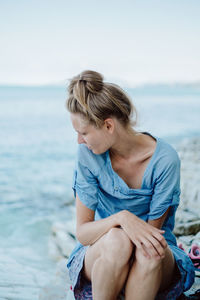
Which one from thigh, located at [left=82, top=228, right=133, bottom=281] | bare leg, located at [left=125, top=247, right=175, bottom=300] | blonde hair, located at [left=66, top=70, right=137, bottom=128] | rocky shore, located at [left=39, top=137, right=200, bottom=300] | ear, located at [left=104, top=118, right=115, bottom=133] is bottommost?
rocky shore, located at [left=39, top=137, right=200, bottom=300]

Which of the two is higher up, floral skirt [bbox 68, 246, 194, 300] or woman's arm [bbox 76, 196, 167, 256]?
woman's arm [bbox 76, 196, 167, 256]

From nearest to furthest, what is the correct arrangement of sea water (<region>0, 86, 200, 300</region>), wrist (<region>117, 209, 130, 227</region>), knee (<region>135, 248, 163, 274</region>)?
knee (<region>135, 248, 163, 274</region>), wrist (<region>117, 209, 130, 227</region>), sea water (<region>0, 86, 200, 300</region>)

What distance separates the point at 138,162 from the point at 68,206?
371cm

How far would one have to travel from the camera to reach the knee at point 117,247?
152 centimetres

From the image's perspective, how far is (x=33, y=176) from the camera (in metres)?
7.12

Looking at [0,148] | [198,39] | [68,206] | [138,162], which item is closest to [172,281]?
[138,162]

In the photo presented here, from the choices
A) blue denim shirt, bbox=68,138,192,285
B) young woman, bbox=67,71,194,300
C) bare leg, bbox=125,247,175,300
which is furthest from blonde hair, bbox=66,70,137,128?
bare leg, bbox=125,247,175,300

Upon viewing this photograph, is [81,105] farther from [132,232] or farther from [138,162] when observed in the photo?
[132,232]

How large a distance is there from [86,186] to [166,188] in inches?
15.2

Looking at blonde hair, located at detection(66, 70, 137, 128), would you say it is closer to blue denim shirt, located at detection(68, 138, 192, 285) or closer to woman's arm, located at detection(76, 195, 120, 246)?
blue denim shirt, located at detection(68, 138, 192, 285)

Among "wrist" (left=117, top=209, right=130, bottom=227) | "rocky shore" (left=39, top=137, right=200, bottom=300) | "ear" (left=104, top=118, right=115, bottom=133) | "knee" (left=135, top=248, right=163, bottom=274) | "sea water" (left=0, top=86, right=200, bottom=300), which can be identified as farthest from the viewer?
"sea water" (left=0, top=86, right=200, bottom=300)

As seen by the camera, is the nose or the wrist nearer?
the wrist

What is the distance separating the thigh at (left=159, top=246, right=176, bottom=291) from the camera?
1.62 metres

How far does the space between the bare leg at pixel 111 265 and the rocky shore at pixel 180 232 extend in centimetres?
55
